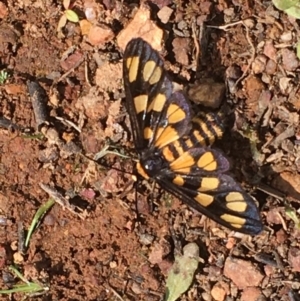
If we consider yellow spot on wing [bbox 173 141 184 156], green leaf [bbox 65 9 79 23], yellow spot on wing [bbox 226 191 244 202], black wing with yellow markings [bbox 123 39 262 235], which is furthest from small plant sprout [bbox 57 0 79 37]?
yellow spot on wing [bbox 226 191 244 202]

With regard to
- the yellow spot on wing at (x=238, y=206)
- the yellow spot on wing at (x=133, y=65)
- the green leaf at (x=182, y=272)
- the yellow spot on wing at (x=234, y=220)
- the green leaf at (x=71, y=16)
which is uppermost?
the green leaf at (x=71, y=16)

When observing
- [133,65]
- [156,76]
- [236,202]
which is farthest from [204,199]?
[133,65]

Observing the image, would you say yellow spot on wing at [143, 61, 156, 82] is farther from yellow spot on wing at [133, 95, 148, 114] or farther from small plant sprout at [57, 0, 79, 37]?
small plant sprout at [57, 0, 79, 37]

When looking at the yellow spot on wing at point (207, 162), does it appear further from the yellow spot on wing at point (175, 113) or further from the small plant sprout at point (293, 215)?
the small plant sprout at point (293, 215)

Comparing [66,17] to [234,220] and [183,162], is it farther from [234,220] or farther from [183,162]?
[234,220]

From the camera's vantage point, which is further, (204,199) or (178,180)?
(178,180)

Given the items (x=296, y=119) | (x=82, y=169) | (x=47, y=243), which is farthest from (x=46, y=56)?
(x=296, y=119)

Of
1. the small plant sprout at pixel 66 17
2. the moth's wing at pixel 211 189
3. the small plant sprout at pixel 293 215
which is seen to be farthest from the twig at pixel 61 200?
the small plant sprout at pixel 293 215
